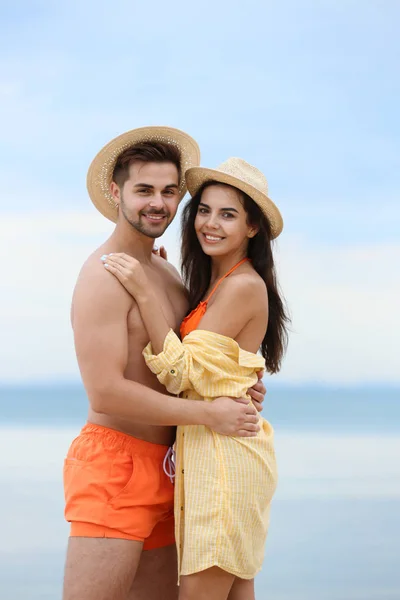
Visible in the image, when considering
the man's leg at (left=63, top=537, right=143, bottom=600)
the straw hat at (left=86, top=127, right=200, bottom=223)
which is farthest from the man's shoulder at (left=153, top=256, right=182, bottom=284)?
the man's leg at (left=63, top=537, right=143, bottom=600)

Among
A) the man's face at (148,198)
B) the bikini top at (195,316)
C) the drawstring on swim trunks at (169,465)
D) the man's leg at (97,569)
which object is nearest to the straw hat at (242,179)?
the man's face at (148,198)

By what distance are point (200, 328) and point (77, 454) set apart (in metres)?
0.65

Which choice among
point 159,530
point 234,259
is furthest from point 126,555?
point 234,259

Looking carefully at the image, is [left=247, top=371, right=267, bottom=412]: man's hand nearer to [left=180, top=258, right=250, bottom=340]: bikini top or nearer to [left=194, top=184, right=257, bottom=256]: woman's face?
[left=180, top=258, right=250, bottom=340]: bikini top

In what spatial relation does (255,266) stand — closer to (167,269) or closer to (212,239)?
(212,239)

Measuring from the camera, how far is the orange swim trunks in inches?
129

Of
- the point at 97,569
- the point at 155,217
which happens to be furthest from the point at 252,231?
the point at 97,569

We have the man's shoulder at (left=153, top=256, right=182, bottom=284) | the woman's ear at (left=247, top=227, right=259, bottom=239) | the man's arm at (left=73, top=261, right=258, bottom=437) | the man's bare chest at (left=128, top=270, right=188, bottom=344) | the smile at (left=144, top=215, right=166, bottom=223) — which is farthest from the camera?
the man's shoulder at (left=153, top=256, right=182, bottom=284)

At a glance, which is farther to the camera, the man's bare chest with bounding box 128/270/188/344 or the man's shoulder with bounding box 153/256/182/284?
the man's shoulder with bounding box 153/256/182/284

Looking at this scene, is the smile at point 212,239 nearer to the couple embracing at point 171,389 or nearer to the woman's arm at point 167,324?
the couple embracing at point 171,389

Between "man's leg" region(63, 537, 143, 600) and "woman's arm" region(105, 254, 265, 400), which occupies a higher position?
"woman's arm" region(105, 254, 265, 400)

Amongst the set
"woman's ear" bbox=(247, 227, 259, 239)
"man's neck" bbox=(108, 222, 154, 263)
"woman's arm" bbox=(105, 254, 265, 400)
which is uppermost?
"woman's ear" bbox=(247, 227, 259, 239)

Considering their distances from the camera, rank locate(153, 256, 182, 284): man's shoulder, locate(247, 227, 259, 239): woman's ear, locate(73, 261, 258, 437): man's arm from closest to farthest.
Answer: locate(73, 261, 258, 437): man's arm < locate(247, 227, 259, 239): woman's ear < locate(153, 256, 182, 284): man's shoulder

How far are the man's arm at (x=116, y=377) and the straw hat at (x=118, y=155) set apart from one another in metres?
0.51
